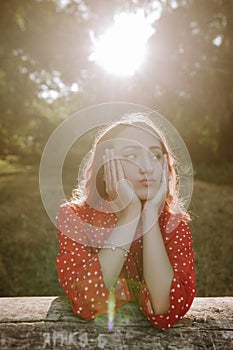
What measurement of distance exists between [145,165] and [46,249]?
3809mm

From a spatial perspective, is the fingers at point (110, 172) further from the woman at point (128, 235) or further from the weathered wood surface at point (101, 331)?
the weathered wood surface at point (101, 331)

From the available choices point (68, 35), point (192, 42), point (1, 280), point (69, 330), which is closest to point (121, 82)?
point (192, 42)

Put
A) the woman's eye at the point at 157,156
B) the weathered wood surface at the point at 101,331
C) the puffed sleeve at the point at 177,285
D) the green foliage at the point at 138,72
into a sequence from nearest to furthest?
the weathered wood surface at the point at 101,331
the puffed sleeve at the point at 177,285
the woman's eye at the point at 157,156
the green foliage at the point at 138,72

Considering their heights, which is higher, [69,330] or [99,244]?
[99,244]

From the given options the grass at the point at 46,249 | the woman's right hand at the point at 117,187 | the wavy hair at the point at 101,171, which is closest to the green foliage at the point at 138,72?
the grass at the point at 46,249

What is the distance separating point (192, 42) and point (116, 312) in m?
11.6

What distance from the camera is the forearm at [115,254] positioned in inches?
67.7

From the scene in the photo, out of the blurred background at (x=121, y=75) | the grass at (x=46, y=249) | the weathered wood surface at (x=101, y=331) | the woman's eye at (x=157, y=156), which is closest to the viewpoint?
the weathered wood surface at (x=101, y=331)

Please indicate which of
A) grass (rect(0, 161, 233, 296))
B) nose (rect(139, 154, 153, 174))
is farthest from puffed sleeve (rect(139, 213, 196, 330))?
grass (rect(0, 161, 233, 296))

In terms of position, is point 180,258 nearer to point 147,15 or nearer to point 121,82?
point 147,15

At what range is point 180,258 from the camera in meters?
1.88

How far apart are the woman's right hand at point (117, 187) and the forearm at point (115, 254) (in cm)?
11

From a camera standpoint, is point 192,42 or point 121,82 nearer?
point 192,42

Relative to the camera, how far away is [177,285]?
5.57 feet
